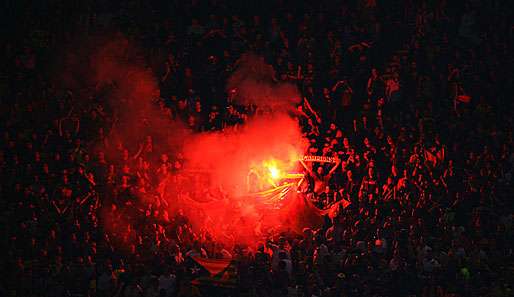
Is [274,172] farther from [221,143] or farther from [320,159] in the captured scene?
[221,143]

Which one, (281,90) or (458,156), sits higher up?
(281,90)

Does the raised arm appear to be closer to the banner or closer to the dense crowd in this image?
the dense crowd

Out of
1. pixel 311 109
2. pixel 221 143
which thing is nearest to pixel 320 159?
pixel 311 109

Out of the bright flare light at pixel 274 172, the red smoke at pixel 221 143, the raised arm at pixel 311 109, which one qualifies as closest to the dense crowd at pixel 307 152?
the raised arm at pixel 311 109

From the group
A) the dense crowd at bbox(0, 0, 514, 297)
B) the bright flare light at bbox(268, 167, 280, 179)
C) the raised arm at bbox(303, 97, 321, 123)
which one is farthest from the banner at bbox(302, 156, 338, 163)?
the raised arm at bbox(303, 97, 321, 123)

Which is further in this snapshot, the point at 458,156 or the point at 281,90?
the point at 281,90

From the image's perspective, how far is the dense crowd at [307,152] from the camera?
6.88 metres

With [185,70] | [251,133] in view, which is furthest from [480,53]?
[185,70]

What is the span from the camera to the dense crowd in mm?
6883

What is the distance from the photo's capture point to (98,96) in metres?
9.01

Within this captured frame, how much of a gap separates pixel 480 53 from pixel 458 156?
173cm

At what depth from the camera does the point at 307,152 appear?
26.6ft

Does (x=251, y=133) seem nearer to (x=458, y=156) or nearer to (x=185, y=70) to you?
(x=185, y=70)

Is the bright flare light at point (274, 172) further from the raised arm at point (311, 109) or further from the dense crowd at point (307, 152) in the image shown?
the raised arm at point (311, 109)
